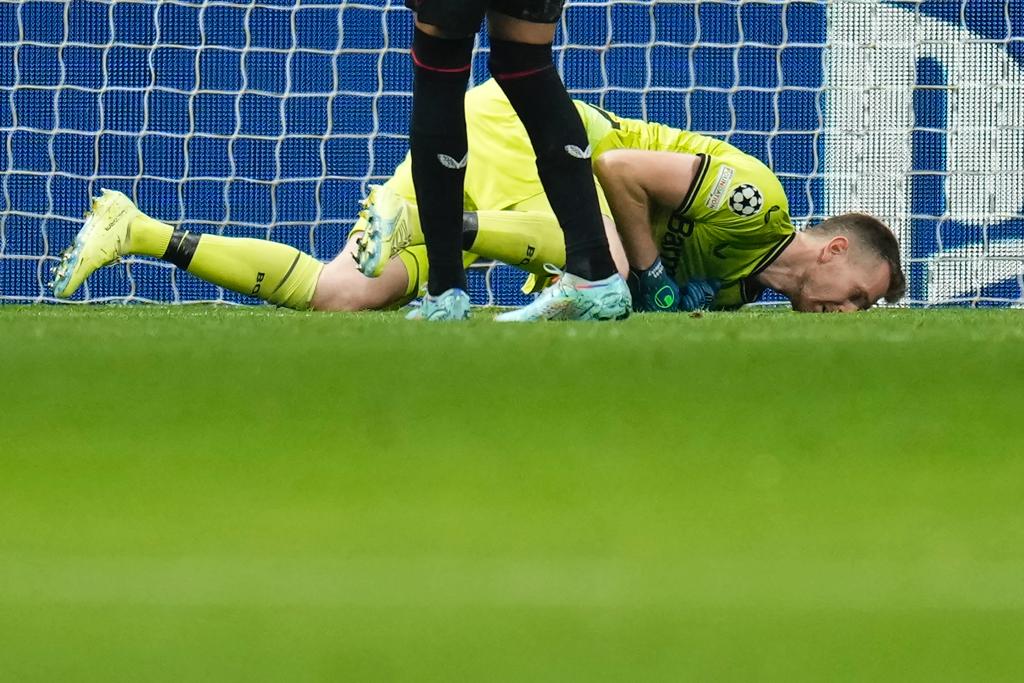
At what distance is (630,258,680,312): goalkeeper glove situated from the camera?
8.15 feet

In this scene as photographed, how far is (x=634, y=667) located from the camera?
0.74 meters

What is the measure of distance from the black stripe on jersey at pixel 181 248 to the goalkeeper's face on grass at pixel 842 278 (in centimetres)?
120

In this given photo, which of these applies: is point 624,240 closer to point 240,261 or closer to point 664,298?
point 664,298

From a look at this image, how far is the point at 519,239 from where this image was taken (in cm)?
246

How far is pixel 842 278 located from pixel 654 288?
403 mm

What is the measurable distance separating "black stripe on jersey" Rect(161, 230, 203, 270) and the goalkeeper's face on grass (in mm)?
1201

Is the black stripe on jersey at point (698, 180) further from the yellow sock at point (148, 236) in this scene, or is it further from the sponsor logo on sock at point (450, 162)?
the yellow sock at point (148, 236)

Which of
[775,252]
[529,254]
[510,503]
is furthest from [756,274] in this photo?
[510,503]

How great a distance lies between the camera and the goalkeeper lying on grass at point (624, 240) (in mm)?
2443

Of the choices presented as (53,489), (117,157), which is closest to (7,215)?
(117,157)

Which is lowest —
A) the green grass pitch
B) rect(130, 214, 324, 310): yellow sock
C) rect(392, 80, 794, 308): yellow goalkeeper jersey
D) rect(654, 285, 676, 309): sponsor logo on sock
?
the green grass pitch

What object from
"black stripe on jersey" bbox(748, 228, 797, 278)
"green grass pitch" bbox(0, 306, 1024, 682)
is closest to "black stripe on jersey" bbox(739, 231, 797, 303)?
"black stripe on jersey" bbox(748, 228, 797, 278)

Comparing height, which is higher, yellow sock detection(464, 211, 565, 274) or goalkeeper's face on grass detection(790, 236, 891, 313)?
yellow sock detection(464, 211, 565, 274)

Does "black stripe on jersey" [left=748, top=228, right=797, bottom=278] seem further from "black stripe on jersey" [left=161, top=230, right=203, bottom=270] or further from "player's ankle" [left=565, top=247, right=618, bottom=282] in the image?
"black stripe on jersey" [left=161, top=230, right=203, bottom=270]
